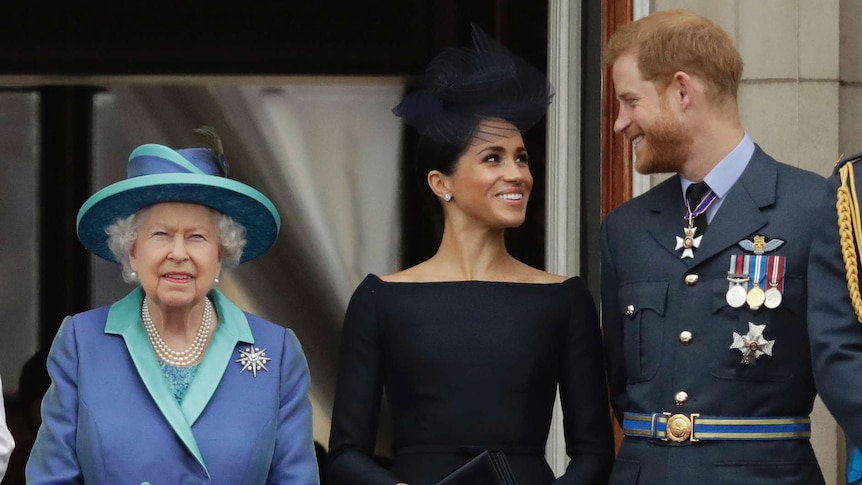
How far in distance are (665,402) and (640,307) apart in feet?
0.80

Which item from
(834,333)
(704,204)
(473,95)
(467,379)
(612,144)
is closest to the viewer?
(834,333)

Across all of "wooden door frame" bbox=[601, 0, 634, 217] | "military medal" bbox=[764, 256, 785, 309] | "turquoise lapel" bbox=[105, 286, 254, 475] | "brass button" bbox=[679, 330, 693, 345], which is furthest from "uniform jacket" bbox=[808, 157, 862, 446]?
"wooden door frame" bbox=[601, 0, 634, 217]

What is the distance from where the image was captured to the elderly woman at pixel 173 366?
3973mm

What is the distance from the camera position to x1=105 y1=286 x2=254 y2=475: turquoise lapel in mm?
3984

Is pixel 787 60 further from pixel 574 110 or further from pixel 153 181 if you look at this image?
pixel 153 181

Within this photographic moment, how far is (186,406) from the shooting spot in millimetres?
4012

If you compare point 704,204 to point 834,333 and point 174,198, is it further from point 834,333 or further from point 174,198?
point 174,198

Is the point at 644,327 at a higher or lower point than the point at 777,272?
lower

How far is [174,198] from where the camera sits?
4078 millimetres

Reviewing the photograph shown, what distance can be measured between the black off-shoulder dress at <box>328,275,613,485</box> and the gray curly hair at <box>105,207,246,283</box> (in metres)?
0.39

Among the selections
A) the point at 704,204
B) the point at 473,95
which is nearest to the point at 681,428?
the point at 704,204

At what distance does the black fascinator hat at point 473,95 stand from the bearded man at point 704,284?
275 millimetres

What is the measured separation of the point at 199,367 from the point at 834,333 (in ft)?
4.84

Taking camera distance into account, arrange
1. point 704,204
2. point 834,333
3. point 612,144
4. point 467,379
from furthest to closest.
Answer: point 612,144
point 467,379
point 704,204
point 834,333
